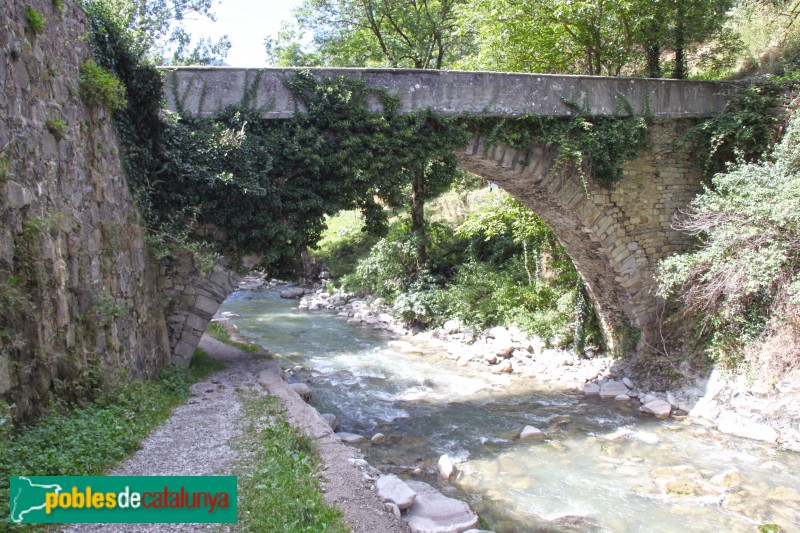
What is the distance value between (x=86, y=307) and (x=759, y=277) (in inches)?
308

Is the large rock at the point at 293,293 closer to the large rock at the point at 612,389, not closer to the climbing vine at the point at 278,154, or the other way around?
the climbing vine at the point at 278,154

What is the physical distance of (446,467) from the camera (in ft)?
19.8

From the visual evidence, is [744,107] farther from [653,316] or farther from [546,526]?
[546,526]

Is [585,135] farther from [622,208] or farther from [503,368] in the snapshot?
[503,368]

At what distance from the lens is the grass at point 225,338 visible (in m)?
9.64

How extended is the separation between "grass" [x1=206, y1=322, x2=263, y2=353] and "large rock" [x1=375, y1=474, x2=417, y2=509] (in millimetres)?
5302

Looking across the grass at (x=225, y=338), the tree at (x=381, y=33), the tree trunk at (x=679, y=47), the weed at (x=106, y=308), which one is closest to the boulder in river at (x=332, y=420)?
the grass at (x=225, y=338)

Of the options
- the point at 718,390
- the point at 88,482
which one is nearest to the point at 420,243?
the point at 718,390

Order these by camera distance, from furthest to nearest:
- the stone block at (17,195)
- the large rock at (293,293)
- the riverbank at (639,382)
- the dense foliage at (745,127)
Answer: the large rock at (293,293)
the dense foliage at (745,127)
the riverbank at (639,382)
the stone block at (17,195)

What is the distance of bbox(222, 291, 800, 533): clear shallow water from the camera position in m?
5.23

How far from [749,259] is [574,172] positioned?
2701 millimetres

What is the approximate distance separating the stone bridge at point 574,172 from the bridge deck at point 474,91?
0.05ft

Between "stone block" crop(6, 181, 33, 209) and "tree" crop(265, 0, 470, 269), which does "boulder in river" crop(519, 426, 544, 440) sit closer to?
"stone block" crop(6, 181, 33, 209)

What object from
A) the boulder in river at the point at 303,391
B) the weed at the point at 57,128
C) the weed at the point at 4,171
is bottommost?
the boulder in river at the point at 303,391
